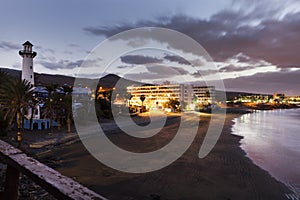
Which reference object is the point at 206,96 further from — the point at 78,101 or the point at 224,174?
the point at 224,174

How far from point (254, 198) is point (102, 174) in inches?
305

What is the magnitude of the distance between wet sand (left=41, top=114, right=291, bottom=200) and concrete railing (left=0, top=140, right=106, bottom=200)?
7.98 metres

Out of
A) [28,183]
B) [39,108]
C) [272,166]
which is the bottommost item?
[272,166]

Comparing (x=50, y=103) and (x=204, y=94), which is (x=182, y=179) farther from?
(x=204, y=94)

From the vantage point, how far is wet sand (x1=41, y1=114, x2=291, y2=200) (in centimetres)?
1019

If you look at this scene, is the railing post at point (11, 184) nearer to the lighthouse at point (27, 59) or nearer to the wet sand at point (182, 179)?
the wet sand at point (182, 179)

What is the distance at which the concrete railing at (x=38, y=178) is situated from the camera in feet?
5.10

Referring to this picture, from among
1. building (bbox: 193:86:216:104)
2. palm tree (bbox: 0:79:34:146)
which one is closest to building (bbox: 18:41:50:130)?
palm tree (bbox: 0:79:34:146)

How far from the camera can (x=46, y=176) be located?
5.80ft

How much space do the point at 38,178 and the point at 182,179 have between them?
11.1 m

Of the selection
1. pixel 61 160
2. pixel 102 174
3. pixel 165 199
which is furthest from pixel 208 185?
pixel 61 160

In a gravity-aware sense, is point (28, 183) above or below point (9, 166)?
below

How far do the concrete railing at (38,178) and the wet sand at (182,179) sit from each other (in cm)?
798

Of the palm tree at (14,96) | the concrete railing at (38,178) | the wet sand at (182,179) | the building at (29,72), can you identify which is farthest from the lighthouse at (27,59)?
the concrete railing at (38,178)
